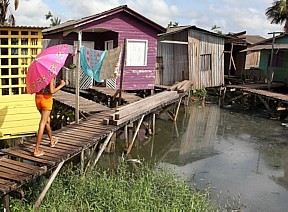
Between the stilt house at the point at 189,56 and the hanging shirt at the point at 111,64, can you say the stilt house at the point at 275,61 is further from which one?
the hanging shirt at the point at 111,64

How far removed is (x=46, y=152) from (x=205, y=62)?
49.7ft

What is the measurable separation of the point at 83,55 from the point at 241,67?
21289mm

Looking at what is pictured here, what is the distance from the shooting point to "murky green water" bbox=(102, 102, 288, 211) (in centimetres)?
734

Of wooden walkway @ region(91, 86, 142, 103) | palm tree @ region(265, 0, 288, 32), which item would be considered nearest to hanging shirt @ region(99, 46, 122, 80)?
wooden walkway @ region(91, 86, 142, 103)

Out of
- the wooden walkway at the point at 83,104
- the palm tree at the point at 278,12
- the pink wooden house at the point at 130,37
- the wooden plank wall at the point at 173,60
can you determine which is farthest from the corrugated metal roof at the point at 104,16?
the palm tree at the point at 278,12

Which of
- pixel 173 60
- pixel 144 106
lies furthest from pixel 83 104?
pixel 173 60

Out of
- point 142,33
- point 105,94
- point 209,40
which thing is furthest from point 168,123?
point 209,40

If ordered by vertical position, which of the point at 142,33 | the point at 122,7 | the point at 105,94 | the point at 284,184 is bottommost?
the point at 284,184

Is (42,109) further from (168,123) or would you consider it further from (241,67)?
(241,67)

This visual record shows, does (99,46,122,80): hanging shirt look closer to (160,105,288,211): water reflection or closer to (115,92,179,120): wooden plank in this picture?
(115,92,179,120): wooden plank

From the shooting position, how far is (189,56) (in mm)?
18641

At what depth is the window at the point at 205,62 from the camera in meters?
19.5

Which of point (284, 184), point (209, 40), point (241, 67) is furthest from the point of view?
point (241, 67)

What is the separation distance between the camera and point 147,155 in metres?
9.76
